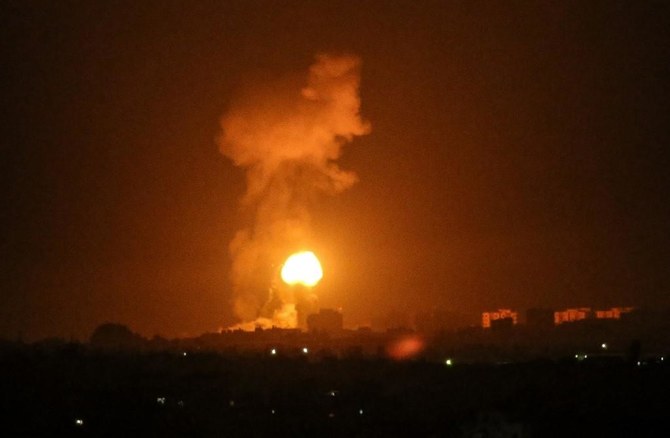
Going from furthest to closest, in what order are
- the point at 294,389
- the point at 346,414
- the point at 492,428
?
the point at 294,389 < the point at 346,414 < the point at 492,428

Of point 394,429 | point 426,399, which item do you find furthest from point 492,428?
point 426,399

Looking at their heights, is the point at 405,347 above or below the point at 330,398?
above

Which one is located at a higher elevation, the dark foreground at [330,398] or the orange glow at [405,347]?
the orange glow at [405,347]

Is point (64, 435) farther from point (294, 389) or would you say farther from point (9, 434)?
point (294, 389)

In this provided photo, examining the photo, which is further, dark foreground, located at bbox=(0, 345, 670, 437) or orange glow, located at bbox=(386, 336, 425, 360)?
orange glow, located at bbox=(386, 336, 425, 360)

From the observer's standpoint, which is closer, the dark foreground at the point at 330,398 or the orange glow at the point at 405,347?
the dark foreground at the point at 330,398

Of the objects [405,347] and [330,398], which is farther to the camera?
[405,347]

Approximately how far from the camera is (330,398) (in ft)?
222

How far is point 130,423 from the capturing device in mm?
62500

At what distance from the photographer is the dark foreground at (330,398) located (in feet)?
201

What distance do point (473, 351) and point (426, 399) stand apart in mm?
35445

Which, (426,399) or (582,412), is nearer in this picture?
(582,412)

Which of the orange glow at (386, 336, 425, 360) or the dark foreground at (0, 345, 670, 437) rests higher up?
the orange glow at (386, 336, 425, 360)

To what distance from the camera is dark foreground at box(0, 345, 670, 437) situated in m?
61.2
